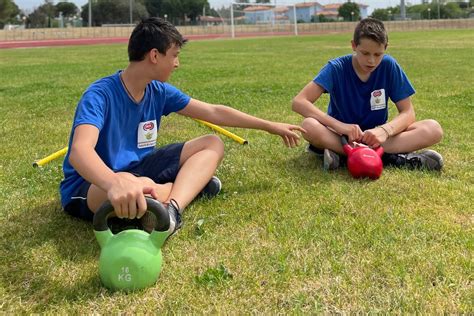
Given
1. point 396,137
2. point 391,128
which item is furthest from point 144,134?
point 396,137

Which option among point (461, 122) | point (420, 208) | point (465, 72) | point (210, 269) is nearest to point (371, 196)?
point (420, 208)

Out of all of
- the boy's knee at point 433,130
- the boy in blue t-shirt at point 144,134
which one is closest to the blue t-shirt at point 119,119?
the boy in blue t-shirt at point 144,134

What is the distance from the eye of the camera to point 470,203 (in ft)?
11.3

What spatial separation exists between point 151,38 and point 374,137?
1937 mm

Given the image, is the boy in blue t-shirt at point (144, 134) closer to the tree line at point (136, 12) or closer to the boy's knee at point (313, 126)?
the boy's knee at point (313, 126)

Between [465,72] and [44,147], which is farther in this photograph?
[465,72]

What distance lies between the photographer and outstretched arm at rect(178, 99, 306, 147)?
3598mm

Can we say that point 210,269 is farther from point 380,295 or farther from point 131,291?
point 380,295

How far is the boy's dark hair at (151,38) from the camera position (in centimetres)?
307

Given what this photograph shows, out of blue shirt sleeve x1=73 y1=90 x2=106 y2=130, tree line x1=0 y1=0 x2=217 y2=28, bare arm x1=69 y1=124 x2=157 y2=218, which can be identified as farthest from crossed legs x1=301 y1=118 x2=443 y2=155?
tree line x1=0 y1=0 x2=217 y2=28

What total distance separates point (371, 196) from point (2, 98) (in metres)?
8.11

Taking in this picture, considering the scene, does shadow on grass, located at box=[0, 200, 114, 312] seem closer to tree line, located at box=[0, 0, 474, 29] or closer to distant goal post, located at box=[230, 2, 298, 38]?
distant goal post, located at box=[230, 2, 298, 38]

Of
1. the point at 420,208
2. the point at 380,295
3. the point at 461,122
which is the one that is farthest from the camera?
the point at 461,122

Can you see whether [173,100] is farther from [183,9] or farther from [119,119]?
[183,9]
